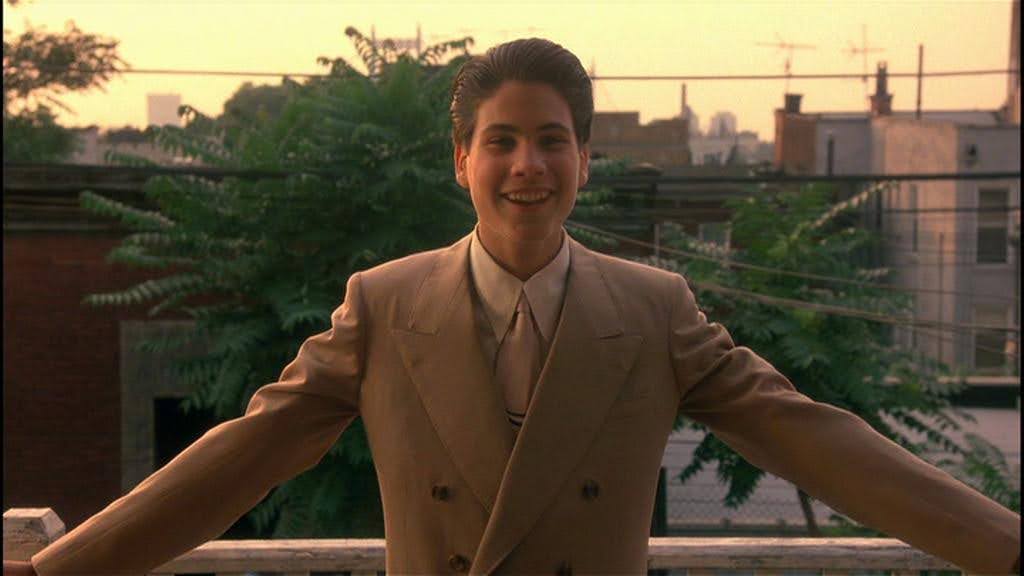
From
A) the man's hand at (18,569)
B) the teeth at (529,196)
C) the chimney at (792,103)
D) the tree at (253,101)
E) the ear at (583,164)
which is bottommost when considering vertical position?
the man's hand at (18,569)

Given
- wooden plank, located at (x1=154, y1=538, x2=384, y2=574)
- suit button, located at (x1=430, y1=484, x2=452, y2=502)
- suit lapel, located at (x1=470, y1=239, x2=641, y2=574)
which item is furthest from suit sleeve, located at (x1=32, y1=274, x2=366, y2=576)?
wooden plank, located at (x1=154, y1=538, x2=384, y2=574)

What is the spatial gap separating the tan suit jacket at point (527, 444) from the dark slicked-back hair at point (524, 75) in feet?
0.81

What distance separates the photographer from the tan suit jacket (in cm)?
202

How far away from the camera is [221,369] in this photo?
24.8ft

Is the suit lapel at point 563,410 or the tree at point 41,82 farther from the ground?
the tree at point 41,82

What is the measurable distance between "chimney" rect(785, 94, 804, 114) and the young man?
1334cm

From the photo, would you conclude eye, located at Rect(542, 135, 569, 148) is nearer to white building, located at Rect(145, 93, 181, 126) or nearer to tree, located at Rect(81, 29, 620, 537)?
tree, located at Rect(81, 29, 620, 537)

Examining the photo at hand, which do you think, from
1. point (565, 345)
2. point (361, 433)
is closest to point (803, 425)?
point (565, 345)

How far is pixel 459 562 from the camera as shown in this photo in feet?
6.71

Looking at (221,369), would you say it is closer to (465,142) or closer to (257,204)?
(257,204)

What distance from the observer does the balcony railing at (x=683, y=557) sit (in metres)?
3.21

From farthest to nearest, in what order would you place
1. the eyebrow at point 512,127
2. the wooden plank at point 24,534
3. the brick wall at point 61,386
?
the brick wall at point 61,386 → the wooden plank at point 24,534 → the eyebrow at point 512,127

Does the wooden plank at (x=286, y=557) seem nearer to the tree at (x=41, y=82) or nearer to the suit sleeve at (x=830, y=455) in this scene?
the suit sleeve at (x=830, y=455)

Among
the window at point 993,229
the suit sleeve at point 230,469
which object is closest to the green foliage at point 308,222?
the suit sleeve at point 230,469
